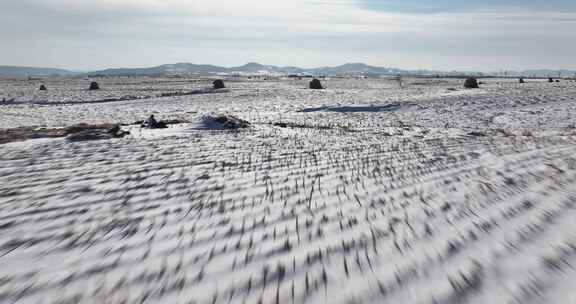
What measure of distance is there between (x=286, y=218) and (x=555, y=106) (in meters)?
16.7

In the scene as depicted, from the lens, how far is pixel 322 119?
13.5 metres

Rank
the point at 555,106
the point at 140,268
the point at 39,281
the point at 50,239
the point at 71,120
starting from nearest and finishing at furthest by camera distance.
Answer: the point at 39,281
the point at 140,268
the point at 50,239
the point at 71,120
the point at 555,106

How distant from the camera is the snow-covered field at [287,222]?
2529 mm

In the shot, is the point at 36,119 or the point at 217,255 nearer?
the point at 217,255

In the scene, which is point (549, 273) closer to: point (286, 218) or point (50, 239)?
point (286, 218)

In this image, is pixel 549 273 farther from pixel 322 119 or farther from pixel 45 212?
pixel 322 119

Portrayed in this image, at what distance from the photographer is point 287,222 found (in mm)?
3691

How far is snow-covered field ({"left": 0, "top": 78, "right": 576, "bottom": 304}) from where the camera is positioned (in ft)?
8.30

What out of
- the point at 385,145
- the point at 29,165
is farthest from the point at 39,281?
the point at 385,145

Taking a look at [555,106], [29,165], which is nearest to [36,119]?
[29,165]

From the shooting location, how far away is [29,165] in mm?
5938

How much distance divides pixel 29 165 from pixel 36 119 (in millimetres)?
10597

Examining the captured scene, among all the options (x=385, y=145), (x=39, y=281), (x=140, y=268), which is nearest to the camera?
(x=39, y=281)

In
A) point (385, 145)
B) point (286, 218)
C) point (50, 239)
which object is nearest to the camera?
point (50, 239)
